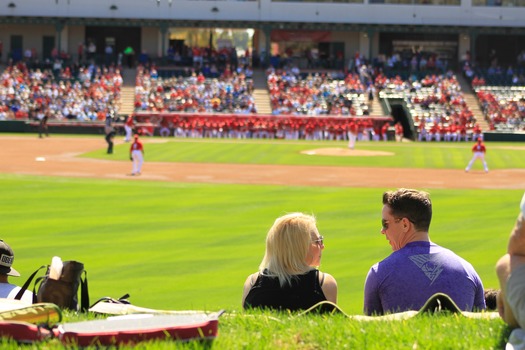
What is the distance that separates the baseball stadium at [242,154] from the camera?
19.5 feet

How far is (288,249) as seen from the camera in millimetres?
6855

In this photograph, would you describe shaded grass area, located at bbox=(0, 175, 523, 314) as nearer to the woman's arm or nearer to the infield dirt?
the infield dirt

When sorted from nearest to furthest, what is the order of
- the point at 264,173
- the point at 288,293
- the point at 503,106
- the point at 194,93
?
the point at 288,293 → the point at 264,173 → the point at 194,93 → the point at 503,106

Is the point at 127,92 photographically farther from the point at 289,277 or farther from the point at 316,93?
the point at 289,277

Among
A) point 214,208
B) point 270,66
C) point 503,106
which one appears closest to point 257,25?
point 270,66

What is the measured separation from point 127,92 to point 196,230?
44337 mm

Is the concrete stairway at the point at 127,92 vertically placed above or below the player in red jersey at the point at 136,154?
above

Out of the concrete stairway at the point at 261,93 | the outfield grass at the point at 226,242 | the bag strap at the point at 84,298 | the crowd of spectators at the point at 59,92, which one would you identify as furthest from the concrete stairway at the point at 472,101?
the bag strap at the point at 84,298

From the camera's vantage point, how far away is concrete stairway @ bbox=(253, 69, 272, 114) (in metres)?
61.7

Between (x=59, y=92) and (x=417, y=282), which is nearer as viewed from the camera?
(x=417, y=282)

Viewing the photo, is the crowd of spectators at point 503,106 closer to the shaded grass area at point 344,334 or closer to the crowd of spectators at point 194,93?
the crowd of spectators at point 194,93

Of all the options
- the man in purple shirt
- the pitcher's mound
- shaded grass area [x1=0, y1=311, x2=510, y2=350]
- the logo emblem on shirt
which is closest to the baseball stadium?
shaded grass area [x1=0, y1=311, x2=510, y2=350]

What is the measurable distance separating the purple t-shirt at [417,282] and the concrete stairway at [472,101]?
5377 centimetres

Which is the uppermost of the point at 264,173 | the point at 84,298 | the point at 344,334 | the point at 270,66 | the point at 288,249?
the point at 270,66
